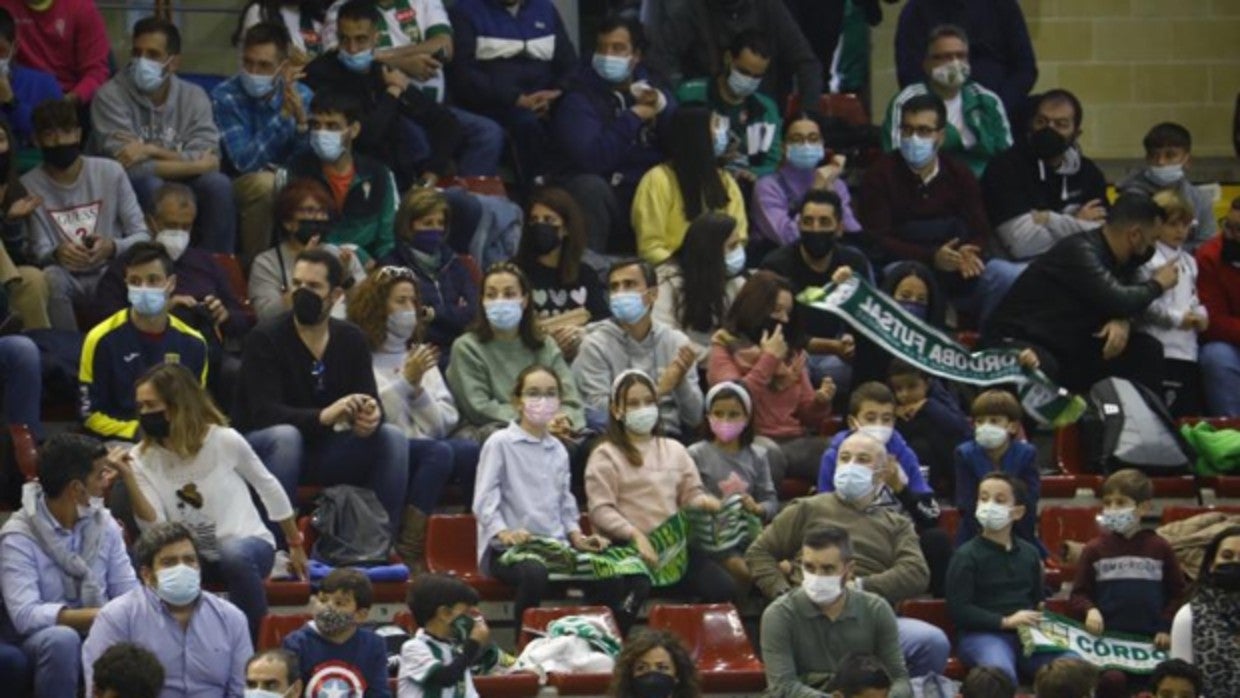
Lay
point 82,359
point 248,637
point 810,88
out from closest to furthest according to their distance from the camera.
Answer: point 248,637 → point 82,359 → point 810,88

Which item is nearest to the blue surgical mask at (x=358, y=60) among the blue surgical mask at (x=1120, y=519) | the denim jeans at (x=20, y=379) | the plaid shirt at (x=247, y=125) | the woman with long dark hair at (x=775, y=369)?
the plaid shirt at (x=247, y=125)

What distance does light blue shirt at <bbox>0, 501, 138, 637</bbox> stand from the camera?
13820 millimetres

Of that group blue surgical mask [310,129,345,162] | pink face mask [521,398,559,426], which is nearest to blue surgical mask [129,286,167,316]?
pink face mask [521,398,559,426]

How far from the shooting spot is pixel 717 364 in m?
16.5

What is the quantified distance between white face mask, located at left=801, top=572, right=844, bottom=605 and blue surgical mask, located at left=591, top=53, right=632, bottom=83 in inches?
187

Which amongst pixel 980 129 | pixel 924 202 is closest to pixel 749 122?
pixel 924 202

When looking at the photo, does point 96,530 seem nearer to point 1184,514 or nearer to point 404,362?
point 404,362

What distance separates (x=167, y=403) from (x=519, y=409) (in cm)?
167

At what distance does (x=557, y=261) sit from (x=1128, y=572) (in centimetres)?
309

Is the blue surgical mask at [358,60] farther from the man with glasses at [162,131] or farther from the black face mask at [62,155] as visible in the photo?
the black face mask at [62,155]

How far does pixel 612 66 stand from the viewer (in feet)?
60.6

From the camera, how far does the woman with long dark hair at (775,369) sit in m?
16.4

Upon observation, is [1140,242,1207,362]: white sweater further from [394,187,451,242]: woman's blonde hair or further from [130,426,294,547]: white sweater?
[130,426,294,547]: white sweater

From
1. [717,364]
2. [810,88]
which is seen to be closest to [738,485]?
[717,364]
